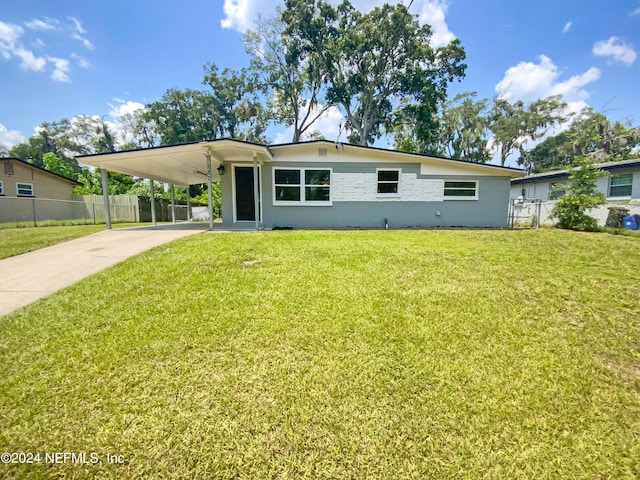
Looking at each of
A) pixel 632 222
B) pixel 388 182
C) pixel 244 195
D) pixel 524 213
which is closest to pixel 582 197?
pixel 632 222

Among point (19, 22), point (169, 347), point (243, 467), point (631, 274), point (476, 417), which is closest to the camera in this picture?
point (243, 467)

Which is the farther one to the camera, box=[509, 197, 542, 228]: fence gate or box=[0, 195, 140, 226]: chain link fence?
box=[0, 195, 140, 226]: chain link fence

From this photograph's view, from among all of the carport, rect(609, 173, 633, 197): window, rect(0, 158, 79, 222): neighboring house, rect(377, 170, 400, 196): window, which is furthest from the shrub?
rect(0, 158, 79, 222): neighboring house

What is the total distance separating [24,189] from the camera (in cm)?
1719

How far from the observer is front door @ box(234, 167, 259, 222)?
1083cm

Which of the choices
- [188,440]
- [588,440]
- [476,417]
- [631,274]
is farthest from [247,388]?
[631,274]

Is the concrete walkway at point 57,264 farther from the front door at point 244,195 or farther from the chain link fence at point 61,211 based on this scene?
the chain link fence at point 61,211

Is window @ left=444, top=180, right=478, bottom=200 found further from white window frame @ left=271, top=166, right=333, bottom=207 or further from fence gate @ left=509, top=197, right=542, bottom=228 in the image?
white window frame @ left=271, top=166, right=333, bottom=207

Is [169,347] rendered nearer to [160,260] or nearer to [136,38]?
[160,260]

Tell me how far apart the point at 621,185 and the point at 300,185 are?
15454 mm

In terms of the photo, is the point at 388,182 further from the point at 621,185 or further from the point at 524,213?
the point at 621,185

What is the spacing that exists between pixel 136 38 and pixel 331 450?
64.0 feet

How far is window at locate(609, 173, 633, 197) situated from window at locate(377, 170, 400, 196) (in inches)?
453

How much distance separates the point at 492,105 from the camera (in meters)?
33.6
